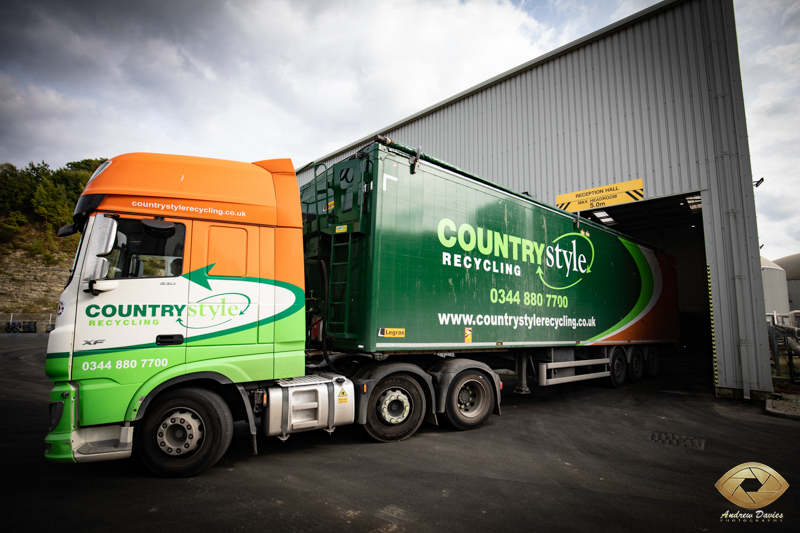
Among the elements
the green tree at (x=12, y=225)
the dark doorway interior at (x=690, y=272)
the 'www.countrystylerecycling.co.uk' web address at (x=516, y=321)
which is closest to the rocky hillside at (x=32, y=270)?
the green tree at (x=12, y=225)

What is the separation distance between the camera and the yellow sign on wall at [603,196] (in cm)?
1059

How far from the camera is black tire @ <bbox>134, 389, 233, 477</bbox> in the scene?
12.9 ft

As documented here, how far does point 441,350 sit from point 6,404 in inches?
310

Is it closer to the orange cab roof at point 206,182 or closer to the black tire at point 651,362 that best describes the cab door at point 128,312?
the orange cab roof at point 206,182

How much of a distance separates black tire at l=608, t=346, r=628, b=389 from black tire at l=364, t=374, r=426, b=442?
21.4 ft

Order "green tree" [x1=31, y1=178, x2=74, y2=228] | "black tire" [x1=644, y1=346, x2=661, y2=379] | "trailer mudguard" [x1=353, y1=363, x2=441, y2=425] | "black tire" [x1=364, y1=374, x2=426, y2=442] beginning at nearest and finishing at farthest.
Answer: "trailer mudguard" [x1=353, y1=363, x2=441, y2=425]
"black tire" [x1=364, y1=374, x2=426, y2=442]
"black tire" [x1=644, y1=346, x2=661, y2=379]
"green tree" [x1=31, y1=178, x2=74, y2=228]

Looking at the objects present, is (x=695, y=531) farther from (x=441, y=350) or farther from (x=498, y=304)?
(x=498, y=304)

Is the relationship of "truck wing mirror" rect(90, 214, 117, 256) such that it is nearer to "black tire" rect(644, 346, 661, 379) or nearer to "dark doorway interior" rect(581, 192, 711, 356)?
"black tire" rect(644, 346, 661, 379)

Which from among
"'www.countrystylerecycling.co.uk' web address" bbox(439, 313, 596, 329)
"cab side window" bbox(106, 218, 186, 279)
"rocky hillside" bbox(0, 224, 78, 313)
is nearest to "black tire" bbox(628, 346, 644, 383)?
"'www.countrystylerecycling.co.uk' web address" bbox(439, 313, 596, 329)

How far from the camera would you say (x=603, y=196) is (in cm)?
1120

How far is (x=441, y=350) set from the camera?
590 centimetres

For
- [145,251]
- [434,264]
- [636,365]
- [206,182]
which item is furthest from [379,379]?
[636,365]

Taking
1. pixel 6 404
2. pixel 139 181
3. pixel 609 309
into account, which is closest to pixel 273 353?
pixel 139 181

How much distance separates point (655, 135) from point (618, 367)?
6.11 metres
